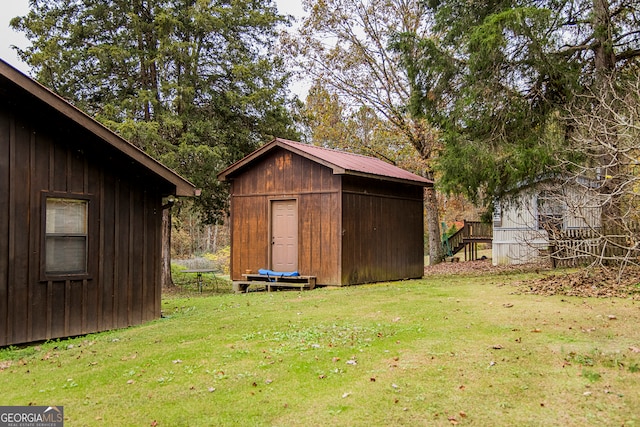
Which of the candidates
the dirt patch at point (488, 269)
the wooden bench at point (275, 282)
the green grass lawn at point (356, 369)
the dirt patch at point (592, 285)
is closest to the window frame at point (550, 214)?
the dirt patch at point (592, 285)

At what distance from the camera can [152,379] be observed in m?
5.42

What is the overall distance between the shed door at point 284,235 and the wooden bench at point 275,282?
38 cm

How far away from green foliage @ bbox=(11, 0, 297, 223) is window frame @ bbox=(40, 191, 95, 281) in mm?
7891

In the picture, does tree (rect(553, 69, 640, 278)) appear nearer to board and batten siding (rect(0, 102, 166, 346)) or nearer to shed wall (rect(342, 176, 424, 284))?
shed wall (rect(342, 176, 424, 284))

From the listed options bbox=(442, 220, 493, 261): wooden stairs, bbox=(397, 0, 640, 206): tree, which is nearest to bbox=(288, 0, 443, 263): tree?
bbox=(442, 220, 493, 261): wooden stairs

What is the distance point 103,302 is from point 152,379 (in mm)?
3442

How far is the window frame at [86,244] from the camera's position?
762cm

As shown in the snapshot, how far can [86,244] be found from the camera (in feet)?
26.9

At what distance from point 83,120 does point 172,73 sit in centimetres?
1090

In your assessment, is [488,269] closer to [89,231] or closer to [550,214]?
[550,214]

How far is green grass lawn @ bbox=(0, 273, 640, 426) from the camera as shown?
437cm

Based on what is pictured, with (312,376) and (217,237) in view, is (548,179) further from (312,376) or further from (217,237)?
(217,237)

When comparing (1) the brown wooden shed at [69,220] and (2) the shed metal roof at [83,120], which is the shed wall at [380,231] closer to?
(2) the shed metal roof at [83,120]

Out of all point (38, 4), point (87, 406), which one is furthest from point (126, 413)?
point (38, 4)
